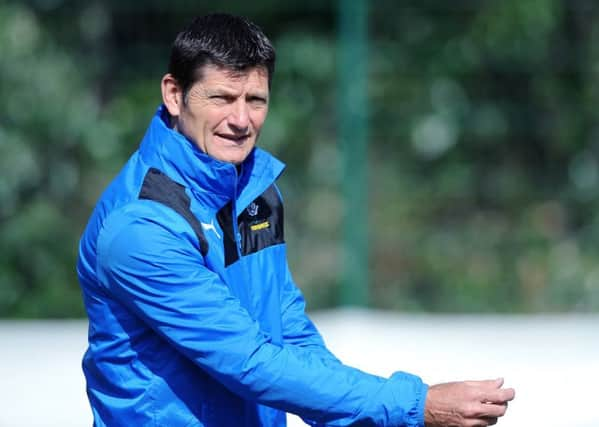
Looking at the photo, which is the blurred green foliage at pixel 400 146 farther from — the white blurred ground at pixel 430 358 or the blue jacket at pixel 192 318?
the blue jacket at pixel 192 318

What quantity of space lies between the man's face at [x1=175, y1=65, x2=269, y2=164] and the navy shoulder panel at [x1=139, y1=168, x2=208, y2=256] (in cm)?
13

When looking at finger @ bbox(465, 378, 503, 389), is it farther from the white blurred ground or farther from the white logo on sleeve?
the white blurred ground

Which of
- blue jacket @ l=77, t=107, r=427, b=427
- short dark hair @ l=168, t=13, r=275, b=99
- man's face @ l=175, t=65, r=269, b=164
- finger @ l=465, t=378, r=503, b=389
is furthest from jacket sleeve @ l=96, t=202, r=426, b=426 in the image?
short dark hair @ l=168, t=13, r=275, b=99

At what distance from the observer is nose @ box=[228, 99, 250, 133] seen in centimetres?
254

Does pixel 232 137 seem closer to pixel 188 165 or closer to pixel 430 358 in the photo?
pixel 188 165

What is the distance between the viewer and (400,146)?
6922mm

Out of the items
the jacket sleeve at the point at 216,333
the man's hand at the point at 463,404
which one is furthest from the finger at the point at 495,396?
the jacket sleeve at the point at 216,333

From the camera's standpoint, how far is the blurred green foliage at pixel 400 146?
22.6ft

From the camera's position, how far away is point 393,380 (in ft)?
8.02

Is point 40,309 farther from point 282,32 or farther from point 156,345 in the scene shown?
point 156,345

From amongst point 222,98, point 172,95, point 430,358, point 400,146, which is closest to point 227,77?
point 222,98

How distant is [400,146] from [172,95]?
441 centimetres

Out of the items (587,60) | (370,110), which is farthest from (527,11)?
(370,110)

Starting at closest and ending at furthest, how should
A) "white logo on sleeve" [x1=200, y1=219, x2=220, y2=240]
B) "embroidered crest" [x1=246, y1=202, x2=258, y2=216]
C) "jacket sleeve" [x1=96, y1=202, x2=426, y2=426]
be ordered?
"jacket sleeve" [x1=96, y1=202, x2=426, y2=426] < "white logo on sleeve" [x1=200, y1=219, x2=220, y2=240] < "embroidered crest" [x1=246, y1=202, x2=258, y2=216]
